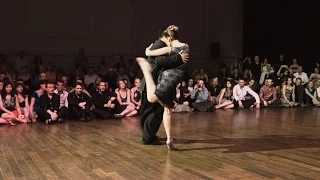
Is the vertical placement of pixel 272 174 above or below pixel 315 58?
below

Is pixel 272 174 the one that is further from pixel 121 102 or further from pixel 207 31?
pixel 207 31

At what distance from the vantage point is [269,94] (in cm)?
934

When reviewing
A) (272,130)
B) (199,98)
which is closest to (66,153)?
(272,130)

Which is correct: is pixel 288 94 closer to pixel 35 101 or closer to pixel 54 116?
pixel 54 116

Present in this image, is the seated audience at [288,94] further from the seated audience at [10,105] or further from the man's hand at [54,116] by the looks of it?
the seated audience at [10,105]

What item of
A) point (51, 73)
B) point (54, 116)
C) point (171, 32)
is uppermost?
point (171, 32)

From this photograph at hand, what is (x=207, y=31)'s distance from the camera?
488 inches

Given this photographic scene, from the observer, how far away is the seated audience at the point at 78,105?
6.69 m

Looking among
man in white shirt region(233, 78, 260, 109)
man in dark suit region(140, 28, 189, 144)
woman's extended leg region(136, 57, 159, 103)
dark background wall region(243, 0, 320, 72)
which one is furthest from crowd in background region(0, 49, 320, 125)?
woman's extended leg region(136, 57, 159, 103)

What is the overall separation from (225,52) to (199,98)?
4521mm

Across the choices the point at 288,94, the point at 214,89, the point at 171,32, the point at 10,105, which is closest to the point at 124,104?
the point at 10,105

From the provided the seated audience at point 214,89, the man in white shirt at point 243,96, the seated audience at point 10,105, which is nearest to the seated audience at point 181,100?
the seated audience at point 214,89

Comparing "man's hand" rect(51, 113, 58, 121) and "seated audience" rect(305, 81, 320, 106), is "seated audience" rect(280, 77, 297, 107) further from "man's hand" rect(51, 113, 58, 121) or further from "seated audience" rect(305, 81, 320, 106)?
"man's hand" rect(51, 113, 58, 121)

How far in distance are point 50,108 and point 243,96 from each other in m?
Answer: 4.60
